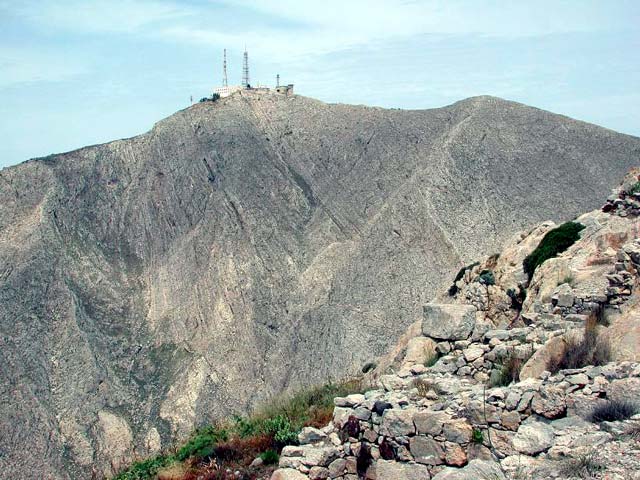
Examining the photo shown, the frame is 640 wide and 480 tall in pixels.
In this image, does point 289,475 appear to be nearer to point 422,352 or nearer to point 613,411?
point 613,411

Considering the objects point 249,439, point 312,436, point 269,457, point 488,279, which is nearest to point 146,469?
point 249,439

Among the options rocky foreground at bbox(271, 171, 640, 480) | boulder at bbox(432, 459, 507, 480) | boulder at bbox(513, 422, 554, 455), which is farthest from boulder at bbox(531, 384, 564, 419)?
boulder at bbox(432, 459, 507, 480)

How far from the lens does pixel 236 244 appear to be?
56.9m

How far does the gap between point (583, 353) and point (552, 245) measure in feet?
30.3

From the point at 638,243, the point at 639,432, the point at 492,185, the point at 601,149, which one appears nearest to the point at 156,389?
the point at 492,185

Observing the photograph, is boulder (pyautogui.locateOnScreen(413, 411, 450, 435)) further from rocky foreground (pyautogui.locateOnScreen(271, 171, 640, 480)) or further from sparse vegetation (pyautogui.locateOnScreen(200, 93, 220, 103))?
sparse vegetation (pyautogui.locateOnScreen(200, 93, 220, 103))

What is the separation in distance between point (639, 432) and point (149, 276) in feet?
171

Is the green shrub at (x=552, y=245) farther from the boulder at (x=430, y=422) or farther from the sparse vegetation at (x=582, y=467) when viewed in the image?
the sparse vegetation at (x=582, y=467)

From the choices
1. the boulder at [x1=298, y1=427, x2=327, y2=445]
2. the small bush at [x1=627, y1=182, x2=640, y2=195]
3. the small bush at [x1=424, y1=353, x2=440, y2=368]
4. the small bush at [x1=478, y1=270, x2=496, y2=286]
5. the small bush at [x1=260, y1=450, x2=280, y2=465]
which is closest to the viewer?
the boulder at [x1=298, y1=427, x2=327, y2=445]

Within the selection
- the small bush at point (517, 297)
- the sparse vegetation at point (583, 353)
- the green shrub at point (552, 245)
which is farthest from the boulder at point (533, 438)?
the green shrub at point (552, 245)

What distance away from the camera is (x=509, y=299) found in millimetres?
17422

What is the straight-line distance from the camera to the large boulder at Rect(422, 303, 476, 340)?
11641 millimetres

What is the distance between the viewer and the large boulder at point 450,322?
458 inches

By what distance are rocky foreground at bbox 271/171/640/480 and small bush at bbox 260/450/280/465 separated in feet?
4.96
